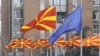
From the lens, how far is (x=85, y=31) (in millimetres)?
47844

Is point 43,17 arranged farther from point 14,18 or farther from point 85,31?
point 14,18

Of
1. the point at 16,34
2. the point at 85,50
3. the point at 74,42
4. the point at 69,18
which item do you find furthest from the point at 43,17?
the point at 16,34

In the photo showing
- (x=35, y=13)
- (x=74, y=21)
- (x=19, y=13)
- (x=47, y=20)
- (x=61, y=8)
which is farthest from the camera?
(x=61, y=8)

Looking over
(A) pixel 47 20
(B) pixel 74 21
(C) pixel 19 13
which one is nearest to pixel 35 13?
(C) pixel 19 13

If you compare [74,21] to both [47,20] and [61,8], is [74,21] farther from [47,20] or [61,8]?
[61,8]

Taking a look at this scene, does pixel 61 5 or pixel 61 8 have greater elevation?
pixel 61 5

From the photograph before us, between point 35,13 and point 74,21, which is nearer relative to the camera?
point 74,21

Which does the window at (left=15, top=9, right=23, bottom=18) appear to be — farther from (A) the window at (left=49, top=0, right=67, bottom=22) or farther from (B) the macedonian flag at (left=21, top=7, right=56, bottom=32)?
(B) the macedonian flag at (left=21, top=7, right=56, bottom=32)

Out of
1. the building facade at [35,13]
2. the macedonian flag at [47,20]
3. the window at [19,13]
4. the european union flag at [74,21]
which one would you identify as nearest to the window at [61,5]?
the building facade at [35,13]

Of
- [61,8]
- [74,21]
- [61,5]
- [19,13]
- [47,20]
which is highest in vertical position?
[61,5]

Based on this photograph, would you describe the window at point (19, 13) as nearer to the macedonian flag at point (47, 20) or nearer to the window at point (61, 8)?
the window at point (61, 8)

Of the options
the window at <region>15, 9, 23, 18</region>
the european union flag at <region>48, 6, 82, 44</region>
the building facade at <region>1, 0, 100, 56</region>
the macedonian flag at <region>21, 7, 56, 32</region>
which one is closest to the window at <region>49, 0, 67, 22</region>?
the building facade at <region>1, 0, 100, 56</region>

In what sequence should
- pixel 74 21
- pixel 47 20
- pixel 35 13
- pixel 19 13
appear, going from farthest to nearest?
pixel 19 13, pixel 35 13, pixel 47 20, pixel 74 21

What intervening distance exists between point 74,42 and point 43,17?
7.21 meters
